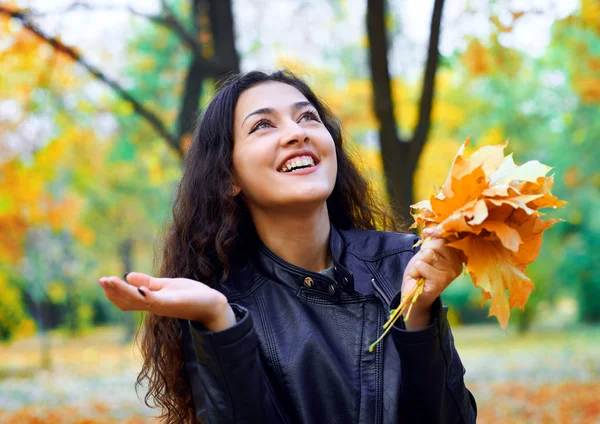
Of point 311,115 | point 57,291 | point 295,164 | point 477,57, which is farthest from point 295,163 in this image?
point 57,291

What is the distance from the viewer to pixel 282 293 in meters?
2.37

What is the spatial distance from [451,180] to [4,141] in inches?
456

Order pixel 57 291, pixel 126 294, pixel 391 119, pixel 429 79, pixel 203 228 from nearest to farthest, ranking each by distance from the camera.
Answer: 1. pixel 126 294
2. pixel 203 228
3. pixel 429 79
4. pixel 391 119
5. pixel 57 291

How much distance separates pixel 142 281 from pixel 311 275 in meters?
0.75

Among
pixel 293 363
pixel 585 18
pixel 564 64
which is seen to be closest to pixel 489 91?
pixel 564 64

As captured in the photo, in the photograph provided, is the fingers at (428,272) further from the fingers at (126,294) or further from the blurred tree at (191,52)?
the blurred tree at (191,52)

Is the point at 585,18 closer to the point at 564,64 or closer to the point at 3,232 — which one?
the point at 564,64

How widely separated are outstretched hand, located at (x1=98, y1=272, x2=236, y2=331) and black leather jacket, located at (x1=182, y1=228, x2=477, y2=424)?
50 mm

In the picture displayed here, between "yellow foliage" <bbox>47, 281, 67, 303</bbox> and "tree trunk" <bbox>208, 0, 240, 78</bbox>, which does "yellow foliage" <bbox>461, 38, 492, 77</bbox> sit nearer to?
"tree trunk" <bbox>208, 0, 240, 78</bbox>

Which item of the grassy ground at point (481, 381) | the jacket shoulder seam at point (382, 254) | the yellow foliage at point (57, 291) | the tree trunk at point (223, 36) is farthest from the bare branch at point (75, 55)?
the yellow foliage at point (57, 291)

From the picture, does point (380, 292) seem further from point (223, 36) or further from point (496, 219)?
point (223, 36)

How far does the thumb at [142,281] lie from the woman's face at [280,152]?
645 millimetres

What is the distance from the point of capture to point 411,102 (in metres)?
12.8

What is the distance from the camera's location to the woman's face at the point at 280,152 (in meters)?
2.29
